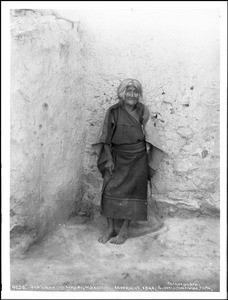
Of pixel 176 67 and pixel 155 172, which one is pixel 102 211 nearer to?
pixel 155 172

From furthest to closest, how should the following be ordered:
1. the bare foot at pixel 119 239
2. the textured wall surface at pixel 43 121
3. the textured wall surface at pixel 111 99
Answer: the bare foot at pixel 119 239, the textured wall surface at pixel 111 99, the textured wall surface at pixel 43 121

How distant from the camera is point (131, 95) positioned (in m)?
3.60

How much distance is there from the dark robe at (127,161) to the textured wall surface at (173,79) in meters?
0.21

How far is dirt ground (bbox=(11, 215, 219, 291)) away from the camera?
127 inches

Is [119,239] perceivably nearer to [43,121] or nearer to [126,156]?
[126,156]

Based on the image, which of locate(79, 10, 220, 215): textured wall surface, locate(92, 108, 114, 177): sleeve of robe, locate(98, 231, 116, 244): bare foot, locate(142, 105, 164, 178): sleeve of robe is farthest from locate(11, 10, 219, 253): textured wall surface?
locate(98, 231, 116, 244): bare foot

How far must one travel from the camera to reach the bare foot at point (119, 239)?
3594mm

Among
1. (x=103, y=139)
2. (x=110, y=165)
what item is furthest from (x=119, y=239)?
(x=103, y=139)

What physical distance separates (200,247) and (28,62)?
2.14 metres

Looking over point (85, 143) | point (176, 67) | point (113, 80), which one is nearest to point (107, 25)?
point (113, 80)

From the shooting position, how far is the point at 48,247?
351 cm

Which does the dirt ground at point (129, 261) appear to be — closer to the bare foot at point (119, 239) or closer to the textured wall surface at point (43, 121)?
the bare foot at point (119, 239)

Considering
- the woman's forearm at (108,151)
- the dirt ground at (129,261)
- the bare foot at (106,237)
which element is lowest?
the dirt ground at (129,261)

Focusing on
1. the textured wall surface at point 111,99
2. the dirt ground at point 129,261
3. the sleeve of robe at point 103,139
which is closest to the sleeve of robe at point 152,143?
the textured wall surface at point 111,99
